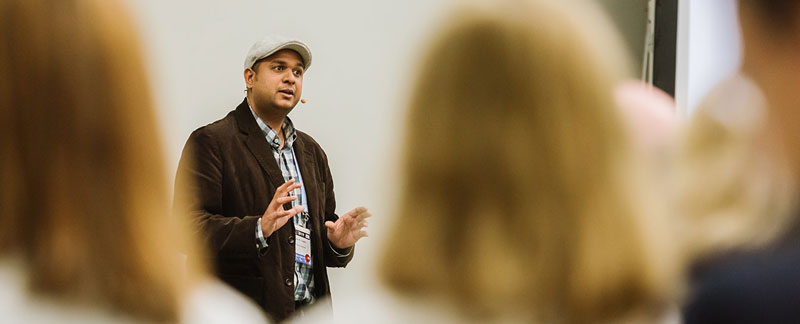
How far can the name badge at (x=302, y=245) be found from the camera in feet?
10.8

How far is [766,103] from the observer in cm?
110

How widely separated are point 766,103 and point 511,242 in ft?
1.08

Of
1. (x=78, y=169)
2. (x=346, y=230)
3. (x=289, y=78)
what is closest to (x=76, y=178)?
(x=78, y=169)

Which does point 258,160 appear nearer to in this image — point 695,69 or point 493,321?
point 695,69

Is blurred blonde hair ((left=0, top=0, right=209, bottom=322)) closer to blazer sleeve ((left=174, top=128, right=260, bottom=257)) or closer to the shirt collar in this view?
blazer sleeve ((left=174, top=128, right=260, bottom=257))

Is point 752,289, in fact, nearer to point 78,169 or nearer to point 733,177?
point 733,177

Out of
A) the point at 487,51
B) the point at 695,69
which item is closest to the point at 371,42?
the point at 695,69

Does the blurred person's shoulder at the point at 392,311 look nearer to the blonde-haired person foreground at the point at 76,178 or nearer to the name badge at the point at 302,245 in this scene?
the blonde-haired person foreground at the point at 76,178

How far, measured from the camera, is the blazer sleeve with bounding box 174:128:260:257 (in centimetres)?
318

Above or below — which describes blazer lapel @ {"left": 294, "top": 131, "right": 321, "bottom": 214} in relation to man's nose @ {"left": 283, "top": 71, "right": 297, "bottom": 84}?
below

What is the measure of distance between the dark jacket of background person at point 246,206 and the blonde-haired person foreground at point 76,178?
80.4 inches

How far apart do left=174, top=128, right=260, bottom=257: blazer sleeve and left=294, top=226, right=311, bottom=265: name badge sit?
142mm

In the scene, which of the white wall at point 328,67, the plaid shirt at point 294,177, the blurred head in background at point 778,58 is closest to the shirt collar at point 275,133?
the plaid shirt at point 294,177

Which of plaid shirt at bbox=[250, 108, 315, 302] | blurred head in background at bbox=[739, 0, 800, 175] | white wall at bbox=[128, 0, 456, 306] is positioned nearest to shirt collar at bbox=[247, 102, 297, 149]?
plaid shirt at bbox=[250, 108, 315, 302]
